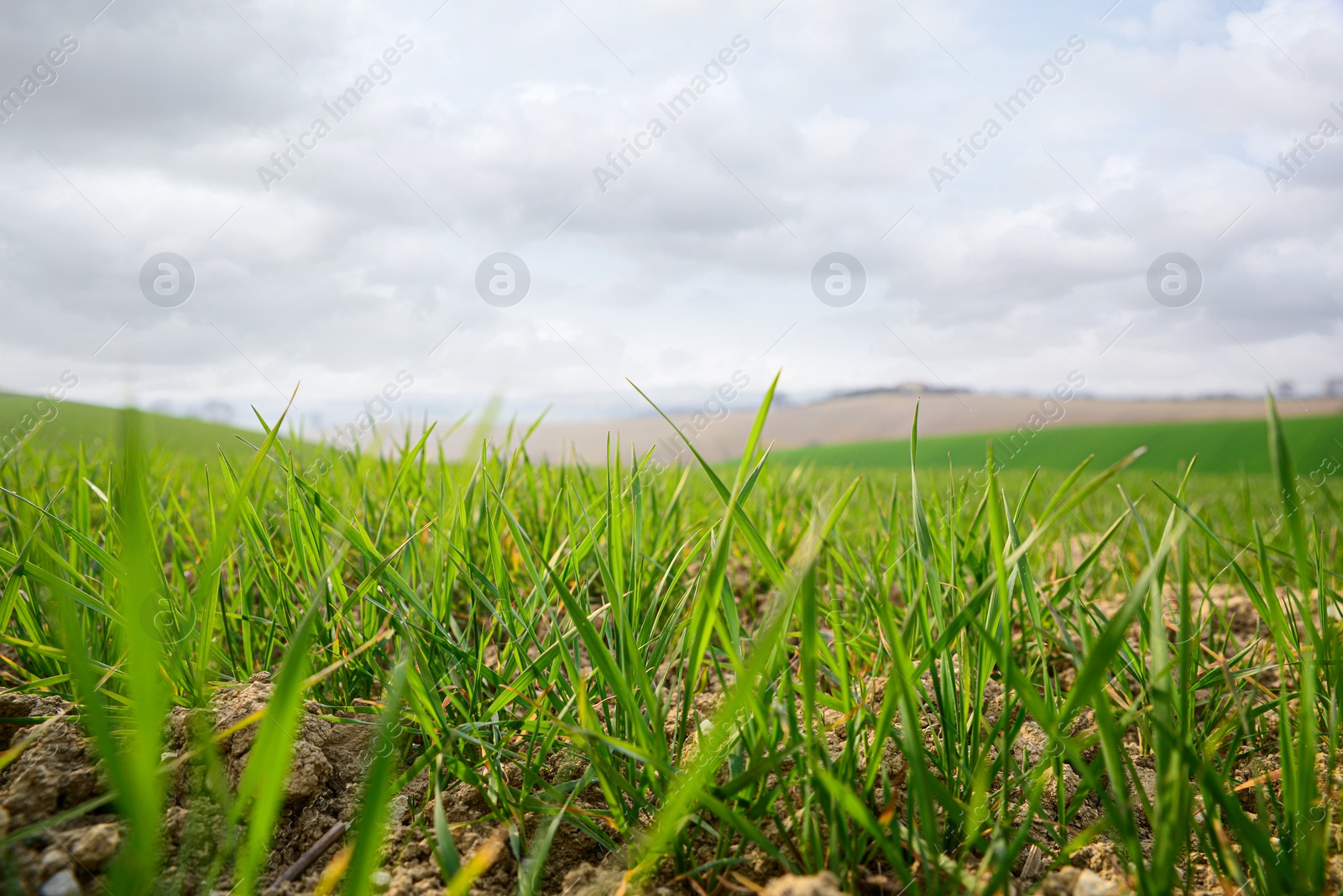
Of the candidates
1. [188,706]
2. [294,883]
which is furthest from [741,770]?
[188,706]

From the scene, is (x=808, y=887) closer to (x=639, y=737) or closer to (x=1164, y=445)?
(x=639, y=737)

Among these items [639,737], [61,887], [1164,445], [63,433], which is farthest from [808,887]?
[1164,445]

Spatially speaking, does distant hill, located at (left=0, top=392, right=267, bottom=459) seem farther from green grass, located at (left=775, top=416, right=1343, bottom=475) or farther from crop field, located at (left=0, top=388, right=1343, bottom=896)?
green grass, located at (left=775, top=416, right=1343, bottom=475)

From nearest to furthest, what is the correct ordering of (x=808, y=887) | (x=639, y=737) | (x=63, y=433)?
(x=808, y=887)
(x=639, y=737)
(x=63, y=433)

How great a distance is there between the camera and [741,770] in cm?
82

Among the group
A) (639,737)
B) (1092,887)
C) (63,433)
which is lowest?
(1092,887)

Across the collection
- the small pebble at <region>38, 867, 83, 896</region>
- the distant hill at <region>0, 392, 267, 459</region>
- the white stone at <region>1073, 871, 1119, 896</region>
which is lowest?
the white stone at <region>1073, 871, 1119, 896</region>

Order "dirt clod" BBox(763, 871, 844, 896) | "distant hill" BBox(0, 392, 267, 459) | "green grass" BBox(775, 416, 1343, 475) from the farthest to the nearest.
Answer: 1. "green grass" BBox(775, 416, 1343, 475)
2. "distant hill" BBox(0, 392, 267, 459)
3. "dirt clod" BBox(763, 871, 844, 896)

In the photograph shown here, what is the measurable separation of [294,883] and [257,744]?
28 cm

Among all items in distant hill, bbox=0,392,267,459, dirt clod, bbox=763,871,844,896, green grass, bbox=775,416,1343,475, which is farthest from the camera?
green grass, bbox=775,416,1343,475

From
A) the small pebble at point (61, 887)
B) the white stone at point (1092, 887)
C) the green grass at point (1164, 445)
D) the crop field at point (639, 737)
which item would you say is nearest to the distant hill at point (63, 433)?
the crop field at point (639, 737)

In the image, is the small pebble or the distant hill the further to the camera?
the distant hill

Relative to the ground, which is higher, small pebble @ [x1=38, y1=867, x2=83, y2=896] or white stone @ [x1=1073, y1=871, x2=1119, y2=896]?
small pebble @ [x1=38, y1=867, x2=83, y2=896]

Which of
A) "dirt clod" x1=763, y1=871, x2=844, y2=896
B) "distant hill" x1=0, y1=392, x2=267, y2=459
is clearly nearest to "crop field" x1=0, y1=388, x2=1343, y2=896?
"dirt clod" x1=763, y1=871, x2=844, y2=896
